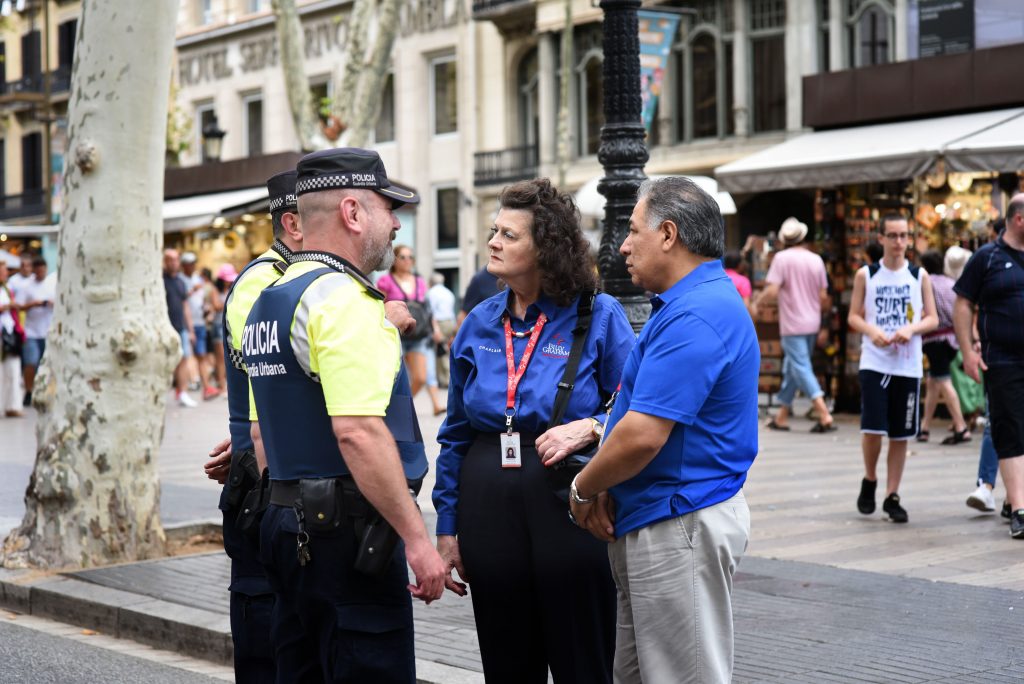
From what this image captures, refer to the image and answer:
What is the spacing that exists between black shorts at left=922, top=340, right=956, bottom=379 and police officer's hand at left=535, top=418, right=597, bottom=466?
10.7m

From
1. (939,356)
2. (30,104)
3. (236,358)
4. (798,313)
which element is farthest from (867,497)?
(30,104)

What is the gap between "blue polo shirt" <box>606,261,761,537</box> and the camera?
372 centimetres

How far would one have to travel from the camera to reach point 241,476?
4.95 meters

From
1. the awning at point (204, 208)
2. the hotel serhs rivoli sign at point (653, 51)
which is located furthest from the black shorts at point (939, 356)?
the awning at point (204, 208)

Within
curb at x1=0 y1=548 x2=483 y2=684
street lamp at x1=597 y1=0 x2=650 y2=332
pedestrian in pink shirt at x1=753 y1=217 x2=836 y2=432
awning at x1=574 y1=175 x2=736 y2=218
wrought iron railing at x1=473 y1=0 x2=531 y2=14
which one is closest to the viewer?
curb at x1=0 y1=548 x2=483 y2=684

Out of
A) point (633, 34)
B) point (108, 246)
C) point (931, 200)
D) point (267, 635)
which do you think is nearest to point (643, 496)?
point (267, 635)

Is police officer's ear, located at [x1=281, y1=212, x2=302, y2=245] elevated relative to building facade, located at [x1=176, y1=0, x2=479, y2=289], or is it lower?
lower

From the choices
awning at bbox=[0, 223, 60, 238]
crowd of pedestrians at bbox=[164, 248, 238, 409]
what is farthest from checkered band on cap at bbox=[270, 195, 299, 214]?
awning at bbox=[0, 223, 60, 238]

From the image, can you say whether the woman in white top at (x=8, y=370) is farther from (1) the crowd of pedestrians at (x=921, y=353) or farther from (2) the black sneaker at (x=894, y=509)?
(2) the black sneaker at (x=894, y=509)

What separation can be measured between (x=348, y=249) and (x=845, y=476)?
8583 mm

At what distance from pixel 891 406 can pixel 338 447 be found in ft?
20.7

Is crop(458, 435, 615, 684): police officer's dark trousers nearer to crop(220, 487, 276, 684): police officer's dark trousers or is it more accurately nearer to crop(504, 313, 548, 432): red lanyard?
crop(504, 313, 548, 432): red lanyard

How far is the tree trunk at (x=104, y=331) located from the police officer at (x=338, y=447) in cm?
459

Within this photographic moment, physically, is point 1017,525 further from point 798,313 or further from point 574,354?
point 798,313
